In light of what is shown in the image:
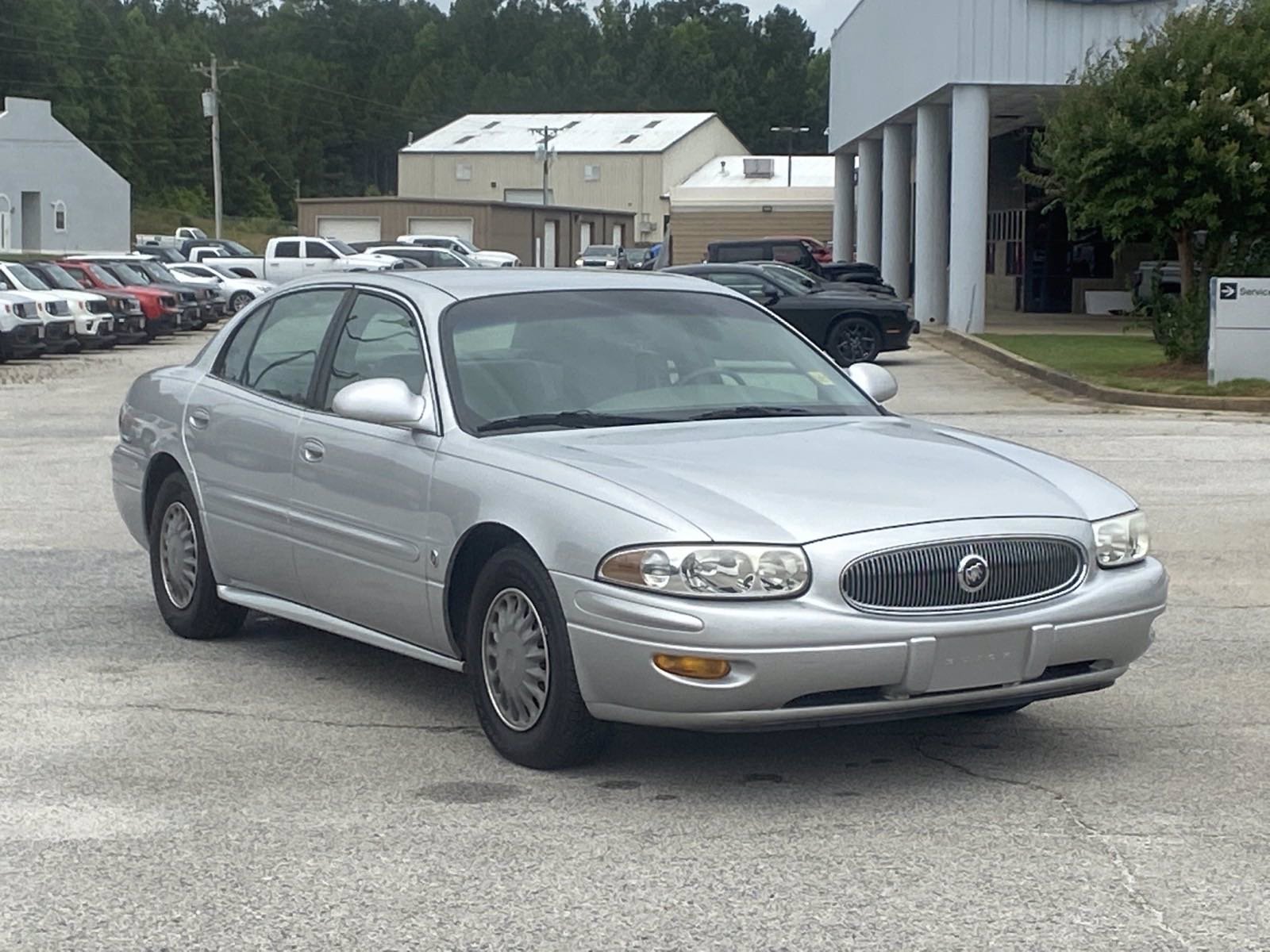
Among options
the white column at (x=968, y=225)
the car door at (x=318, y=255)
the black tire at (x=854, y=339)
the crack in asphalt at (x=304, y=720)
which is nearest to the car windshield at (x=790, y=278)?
the black tire at (x=854, y=339)

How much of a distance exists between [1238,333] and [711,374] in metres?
16.3

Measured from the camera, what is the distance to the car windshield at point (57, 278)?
3472 centimetres

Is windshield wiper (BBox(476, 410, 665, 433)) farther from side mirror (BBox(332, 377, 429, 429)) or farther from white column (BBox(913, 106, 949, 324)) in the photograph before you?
white column (BBox(913, 106, 949, 324))

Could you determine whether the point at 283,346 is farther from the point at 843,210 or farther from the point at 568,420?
the point at 843,210

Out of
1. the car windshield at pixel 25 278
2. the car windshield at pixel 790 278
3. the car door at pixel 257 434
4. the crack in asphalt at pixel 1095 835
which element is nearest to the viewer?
the crack in asphalt at pixel 1095 835

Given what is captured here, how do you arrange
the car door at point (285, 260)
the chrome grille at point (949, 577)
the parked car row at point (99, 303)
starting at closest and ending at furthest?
1. the chrome grille at point (949, 577)
2. the parked car row at point (99, 303)
3. the car door at point (285, 260)

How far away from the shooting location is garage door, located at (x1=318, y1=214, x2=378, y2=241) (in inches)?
3123

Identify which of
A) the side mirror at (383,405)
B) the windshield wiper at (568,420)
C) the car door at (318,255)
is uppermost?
the car door at (318,255)

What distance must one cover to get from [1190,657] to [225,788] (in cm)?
399

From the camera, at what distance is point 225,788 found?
600 centimetres

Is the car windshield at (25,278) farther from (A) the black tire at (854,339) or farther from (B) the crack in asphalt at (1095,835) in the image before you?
(B) the crack in asphalt at (1095,835)

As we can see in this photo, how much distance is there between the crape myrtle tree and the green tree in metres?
0.01

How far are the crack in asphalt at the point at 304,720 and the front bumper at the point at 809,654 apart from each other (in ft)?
3.49

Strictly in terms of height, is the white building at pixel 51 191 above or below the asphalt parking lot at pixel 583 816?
above
